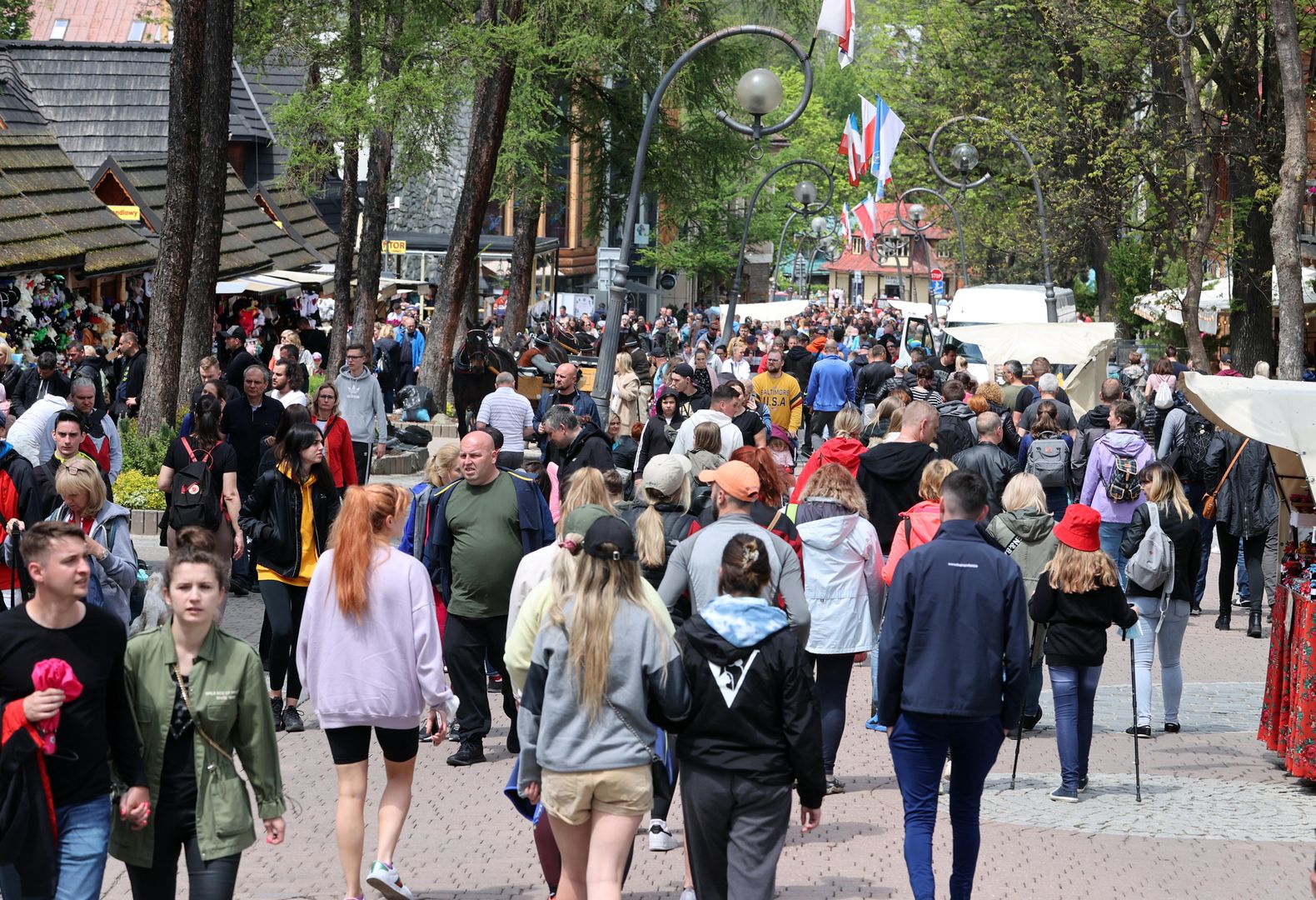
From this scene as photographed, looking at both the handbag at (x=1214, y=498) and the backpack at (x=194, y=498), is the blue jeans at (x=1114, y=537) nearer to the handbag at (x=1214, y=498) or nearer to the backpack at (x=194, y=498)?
the handbag at (x=1214, y=498)

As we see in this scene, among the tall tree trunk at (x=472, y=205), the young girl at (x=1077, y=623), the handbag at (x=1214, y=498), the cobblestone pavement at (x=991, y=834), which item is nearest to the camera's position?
the cobblestone pavement at (x=991, y=834)

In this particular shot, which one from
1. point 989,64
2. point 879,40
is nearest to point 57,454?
point 989,64

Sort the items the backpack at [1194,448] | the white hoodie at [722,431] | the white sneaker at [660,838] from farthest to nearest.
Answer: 1. the backpack at [1194,448]
2. the white hoodie at [722,431]
3. the white sneaker at [660,838]

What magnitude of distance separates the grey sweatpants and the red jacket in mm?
6403

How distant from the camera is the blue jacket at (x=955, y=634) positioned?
6359 millimetres

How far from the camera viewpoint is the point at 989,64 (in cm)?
4328

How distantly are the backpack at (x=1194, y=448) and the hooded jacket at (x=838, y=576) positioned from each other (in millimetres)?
6909

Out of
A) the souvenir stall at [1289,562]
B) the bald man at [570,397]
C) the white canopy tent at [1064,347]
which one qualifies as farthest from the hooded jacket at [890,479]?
the white canopy tent at [1064,347]

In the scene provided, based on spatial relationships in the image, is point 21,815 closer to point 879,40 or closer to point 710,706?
point 710,706

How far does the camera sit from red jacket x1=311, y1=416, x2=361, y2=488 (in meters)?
11.5

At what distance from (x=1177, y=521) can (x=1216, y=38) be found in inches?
875

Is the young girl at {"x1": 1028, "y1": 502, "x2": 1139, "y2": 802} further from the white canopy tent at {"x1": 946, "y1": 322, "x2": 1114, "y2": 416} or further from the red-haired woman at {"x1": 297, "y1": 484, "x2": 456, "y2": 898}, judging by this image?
the white canopy tent at {"x1": 946, "y1": 322, "x2": 1114, "y2": 416}

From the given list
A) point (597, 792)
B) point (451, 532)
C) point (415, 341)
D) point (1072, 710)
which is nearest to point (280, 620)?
point (451, 532)

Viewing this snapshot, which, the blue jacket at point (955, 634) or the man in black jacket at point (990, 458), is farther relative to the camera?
the man in black jacket at point (990, 458)
